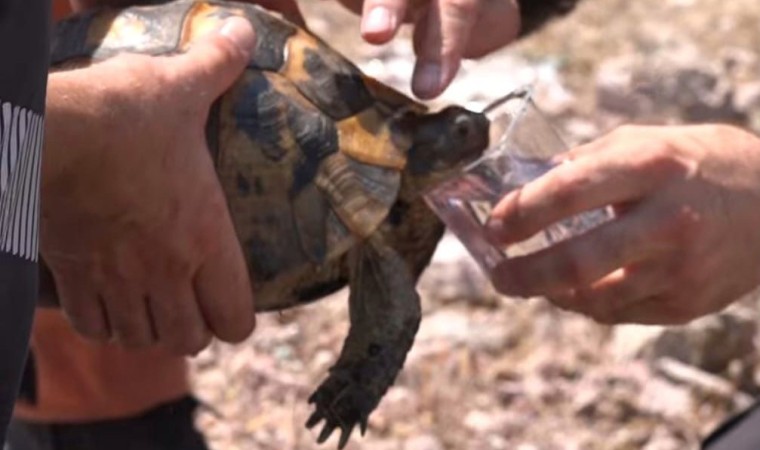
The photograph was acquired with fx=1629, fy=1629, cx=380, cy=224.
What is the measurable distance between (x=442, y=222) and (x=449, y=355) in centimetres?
101

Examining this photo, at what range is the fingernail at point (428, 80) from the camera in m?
1.81

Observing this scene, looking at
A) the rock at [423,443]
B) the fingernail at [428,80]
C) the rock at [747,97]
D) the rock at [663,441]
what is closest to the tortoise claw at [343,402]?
the fingernail at [428,80]

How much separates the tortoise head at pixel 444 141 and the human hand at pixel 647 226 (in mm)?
155

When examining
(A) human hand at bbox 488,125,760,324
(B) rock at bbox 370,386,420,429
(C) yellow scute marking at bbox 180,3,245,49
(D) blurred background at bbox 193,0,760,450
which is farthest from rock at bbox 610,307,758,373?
(C) yellow scute marking at bbox 180,3,245,49

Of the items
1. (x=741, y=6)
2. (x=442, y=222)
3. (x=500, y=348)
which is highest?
(x=442, y=222)

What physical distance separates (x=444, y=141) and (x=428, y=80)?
11cm

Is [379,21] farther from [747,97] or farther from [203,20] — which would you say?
[747,97]

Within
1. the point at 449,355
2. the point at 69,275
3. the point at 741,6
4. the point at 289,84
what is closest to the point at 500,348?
the point at 449,355

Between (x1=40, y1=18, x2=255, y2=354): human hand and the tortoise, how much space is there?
0.09m

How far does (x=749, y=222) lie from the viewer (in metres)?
1.82

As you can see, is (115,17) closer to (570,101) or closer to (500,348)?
(500,348)

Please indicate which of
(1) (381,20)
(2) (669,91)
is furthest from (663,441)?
(2) (669,91)

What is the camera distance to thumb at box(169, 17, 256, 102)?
63.4 inches

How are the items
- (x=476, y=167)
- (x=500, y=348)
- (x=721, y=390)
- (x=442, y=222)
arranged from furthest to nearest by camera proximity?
(x=500, y=348)
(x=721, y=390)
(x=442, y=222)
(x=476, y=167)
